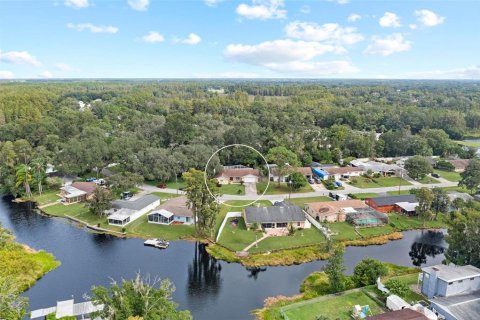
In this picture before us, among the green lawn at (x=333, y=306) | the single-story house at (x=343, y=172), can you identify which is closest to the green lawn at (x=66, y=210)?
the green lawn at (x=333, y=306)

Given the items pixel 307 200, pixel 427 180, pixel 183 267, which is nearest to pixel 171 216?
pixel 183 267

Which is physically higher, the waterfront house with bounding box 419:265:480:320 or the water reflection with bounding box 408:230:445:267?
the waterfront house with bounding box 419:265:480:320

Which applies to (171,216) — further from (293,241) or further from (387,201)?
(387,201)

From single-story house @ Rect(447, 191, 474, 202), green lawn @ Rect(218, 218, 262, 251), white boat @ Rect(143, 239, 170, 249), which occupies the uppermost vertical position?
single-story house @ Rect(447, 191, 474, 202)

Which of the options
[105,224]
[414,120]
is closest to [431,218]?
[105,224]

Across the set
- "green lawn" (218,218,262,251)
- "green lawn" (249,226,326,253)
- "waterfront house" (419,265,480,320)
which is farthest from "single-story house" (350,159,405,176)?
"waterfront house" (419,265,480,320)

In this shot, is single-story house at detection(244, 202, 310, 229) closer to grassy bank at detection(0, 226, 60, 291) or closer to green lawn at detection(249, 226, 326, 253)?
green lawn at detection(249, 226, 326, 253)

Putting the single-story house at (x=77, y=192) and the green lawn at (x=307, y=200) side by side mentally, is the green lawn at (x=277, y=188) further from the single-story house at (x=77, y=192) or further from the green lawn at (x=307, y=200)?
the single-story house at (x=77, y=192)
